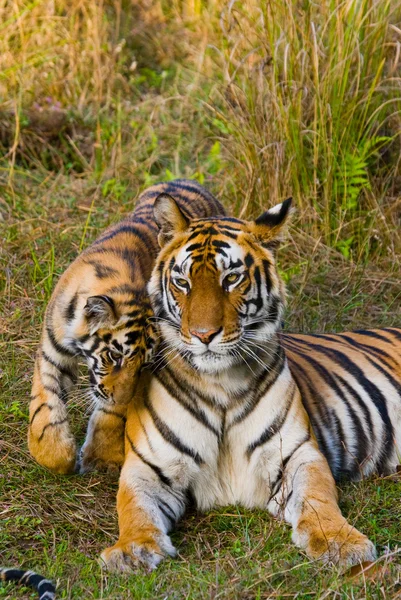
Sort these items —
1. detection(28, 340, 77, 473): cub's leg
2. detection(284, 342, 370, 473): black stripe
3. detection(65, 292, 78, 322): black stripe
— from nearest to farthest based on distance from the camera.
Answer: detection(65, 292, 78, 322): black stripe < detection(28, 340, 77, 473): cub's leg < detection(284, 342, 370, 473): black stripe

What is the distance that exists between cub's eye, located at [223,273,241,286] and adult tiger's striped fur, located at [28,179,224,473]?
0.37m

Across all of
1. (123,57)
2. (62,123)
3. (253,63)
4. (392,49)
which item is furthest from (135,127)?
(392,49)

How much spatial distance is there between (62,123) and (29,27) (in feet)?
3.56

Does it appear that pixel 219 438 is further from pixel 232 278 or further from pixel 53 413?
pixel 53 413

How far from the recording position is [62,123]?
24.3ft

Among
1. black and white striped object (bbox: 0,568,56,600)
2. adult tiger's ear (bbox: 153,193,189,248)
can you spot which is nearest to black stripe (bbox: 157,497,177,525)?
black and white striped object (bbox: 0,568,56,600)

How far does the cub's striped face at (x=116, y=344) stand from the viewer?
11.8 feet

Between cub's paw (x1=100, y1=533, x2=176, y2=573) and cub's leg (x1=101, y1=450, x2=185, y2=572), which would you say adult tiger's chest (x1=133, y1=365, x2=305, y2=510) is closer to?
cub's leg (x1=101, y1=450, x2=185, y2=572)

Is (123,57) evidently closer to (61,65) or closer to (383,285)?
(61,65)

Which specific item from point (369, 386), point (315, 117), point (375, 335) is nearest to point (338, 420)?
point (369, 386)

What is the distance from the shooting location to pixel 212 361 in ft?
11.3

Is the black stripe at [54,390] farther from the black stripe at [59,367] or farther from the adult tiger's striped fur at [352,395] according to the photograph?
the adult tiger's striped fur at [352,395]

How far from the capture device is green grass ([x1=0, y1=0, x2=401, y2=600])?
3412 millimetres

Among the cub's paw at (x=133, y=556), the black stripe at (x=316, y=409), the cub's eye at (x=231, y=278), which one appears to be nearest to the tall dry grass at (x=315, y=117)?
the black stripe at (x=316, y=409)
